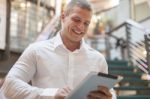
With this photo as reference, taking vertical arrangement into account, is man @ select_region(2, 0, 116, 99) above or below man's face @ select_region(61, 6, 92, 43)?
below

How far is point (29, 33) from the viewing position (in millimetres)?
5137

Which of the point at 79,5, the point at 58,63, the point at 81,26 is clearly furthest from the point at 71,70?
the point at 79,5

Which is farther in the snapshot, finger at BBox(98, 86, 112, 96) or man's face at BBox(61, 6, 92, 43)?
man's face at BBox(61, 6, 92, 43)

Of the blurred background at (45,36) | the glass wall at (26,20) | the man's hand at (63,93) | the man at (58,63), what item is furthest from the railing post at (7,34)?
the man's hand at (63,93)

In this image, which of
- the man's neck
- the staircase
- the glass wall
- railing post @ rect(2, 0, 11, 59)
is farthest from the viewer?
the glass wall

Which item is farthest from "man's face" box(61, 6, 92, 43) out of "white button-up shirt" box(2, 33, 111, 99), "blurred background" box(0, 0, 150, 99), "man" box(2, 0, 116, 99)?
"blurred background" box(0, 0, 150, 99)

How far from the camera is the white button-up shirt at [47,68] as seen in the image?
58.0 inches

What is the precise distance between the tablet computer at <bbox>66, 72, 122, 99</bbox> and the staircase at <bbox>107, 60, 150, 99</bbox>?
104 inches

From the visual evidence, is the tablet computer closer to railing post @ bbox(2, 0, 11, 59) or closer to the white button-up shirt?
the white button-up shirt

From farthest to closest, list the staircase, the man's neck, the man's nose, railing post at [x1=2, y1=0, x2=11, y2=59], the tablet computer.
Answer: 1. the staircase
2. railing post at [x1=2, y1=0, x2=11, y2=59]
3. the man's neck
4. the man's nose
5. the tablet computer

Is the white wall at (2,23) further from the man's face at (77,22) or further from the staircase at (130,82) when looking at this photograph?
the man's face at (77,22)

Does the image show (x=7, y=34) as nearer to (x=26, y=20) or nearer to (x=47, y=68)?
(x=26, y=20)

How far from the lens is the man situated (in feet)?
4.88

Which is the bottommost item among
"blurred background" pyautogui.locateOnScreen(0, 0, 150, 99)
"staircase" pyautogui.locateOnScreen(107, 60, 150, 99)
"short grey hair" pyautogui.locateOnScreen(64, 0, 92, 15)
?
"staircase" pyautogui.locateOnScreen(107, 60, 150, 99)
